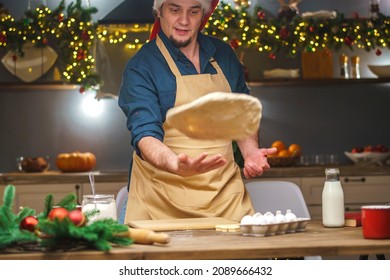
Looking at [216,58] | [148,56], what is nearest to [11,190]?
[148,56]

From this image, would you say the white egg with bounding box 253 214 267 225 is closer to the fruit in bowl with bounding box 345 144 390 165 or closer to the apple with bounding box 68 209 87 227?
the apple with bounding box 68 209 87 227

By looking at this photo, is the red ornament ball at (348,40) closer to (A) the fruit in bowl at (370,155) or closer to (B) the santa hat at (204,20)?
(A) the fruit in bowl at (370,155)

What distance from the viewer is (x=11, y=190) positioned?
76.7 inches

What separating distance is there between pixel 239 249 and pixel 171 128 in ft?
3.08

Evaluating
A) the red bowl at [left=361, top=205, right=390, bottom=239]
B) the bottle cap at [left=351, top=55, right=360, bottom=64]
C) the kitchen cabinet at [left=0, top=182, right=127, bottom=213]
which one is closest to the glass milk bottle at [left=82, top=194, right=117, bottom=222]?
the red bowl at [left=361, top=205, right=390, bottom=239]

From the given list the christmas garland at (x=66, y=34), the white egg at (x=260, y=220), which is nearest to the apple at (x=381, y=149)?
the christmas garland at (x=66, y=34)

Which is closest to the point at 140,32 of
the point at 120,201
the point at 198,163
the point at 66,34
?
the point at 66,34

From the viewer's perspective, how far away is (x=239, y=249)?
1838 millimetres

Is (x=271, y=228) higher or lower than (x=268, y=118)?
lower

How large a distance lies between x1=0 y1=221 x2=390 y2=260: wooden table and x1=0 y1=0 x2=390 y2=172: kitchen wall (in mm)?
3494

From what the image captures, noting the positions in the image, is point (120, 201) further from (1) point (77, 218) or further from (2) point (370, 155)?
(2) point (370, 155)

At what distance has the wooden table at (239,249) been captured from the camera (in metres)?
1.83

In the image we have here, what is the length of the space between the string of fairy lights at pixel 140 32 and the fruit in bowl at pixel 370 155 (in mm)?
629
